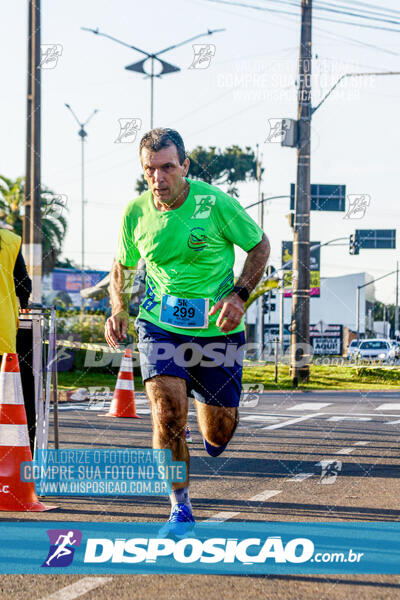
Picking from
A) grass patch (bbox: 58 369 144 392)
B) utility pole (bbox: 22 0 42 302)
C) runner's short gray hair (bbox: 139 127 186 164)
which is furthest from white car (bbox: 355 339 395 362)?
runner's short gray hair (bbox: 139 127 186 164)

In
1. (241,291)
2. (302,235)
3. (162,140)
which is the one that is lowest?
(241,291)

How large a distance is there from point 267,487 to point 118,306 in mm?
2191

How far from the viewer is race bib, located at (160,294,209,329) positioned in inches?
195

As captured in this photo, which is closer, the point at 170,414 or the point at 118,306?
the point at 170,414

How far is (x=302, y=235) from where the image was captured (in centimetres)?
2205

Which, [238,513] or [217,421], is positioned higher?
[217,421]

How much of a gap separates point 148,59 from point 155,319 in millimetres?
17705

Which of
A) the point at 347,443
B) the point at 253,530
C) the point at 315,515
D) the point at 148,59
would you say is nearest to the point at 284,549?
the point at 253,530

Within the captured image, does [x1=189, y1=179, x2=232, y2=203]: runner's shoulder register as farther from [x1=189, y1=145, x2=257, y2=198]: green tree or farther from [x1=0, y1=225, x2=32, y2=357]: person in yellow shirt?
[x1=189, y1=145, x2=257, y2=198]: green tree

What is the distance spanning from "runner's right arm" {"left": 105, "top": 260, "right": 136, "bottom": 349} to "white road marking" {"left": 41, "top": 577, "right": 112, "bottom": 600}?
142 centimetres

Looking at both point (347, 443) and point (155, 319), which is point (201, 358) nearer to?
point (155, 319)

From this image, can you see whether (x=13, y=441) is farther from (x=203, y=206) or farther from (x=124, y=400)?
(x=124, y=400)

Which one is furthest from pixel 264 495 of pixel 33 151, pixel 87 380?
pixel 87 380

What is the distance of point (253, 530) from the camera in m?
4.96
